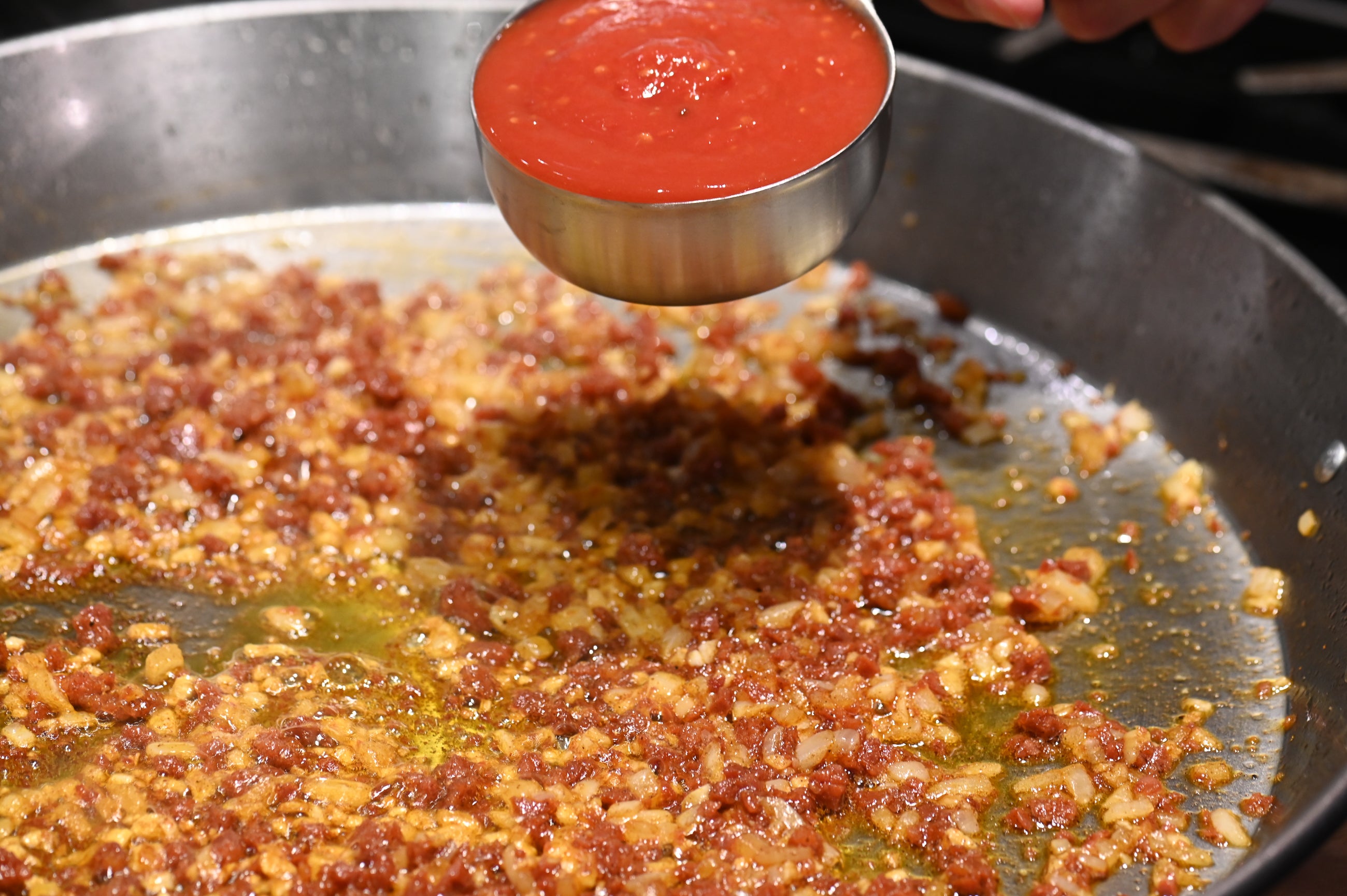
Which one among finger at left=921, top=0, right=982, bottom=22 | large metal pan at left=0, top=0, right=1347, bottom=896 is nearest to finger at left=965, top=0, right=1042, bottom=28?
finger at left=921, top=0, right=982, bottom=22

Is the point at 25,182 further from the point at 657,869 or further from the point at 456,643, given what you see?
the point at 657,869

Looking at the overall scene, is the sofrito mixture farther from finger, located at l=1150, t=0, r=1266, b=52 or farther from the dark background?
the dark background

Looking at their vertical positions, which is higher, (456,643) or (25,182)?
(25,182)

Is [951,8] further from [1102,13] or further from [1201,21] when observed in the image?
[1201,21]

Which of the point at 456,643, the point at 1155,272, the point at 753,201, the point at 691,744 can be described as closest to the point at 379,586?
the point at 456,643

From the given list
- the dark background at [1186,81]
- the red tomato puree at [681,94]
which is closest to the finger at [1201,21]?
the red tomato puree at [681,94]

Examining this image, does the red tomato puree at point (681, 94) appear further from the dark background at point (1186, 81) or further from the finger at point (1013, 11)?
the dark background at point (1186, 81)

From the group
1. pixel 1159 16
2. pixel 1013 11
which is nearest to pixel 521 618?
pixel 1013 11
